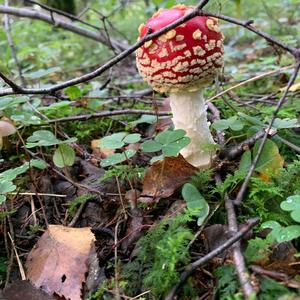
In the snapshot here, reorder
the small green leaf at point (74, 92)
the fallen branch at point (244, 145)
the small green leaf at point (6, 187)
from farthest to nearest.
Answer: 1. the small green leaf at point (74, 92)
2. the fallen branch at point (244, 145)
3. the small green leaf at point (6, 187)

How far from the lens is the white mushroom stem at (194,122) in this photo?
2219mm

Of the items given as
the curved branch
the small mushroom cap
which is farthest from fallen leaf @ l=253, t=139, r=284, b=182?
the curved branch

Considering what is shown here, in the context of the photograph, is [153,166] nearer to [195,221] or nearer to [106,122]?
[195,221]

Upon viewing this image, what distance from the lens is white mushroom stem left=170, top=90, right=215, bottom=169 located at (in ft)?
7.28

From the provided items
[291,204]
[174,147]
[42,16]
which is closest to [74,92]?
[42,16]

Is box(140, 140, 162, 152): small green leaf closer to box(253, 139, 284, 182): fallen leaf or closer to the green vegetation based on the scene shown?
the green vegetation

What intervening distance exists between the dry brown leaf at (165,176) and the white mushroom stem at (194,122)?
0.23m

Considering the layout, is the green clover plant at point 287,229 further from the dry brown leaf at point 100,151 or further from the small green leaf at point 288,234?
the dry brown leaf at point 100,151

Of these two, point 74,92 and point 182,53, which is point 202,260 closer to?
point 182,53

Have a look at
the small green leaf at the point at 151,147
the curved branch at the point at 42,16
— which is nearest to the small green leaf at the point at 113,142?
the small green leaf at the point at 151,147

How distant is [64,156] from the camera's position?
2199 millimetres

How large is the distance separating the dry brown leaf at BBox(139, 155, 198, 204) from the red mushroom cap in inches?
15.6

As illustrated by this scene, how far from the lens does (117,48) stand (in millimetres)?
4305

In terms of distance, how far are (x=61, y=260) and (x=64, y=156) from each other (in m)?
→ 0.66
